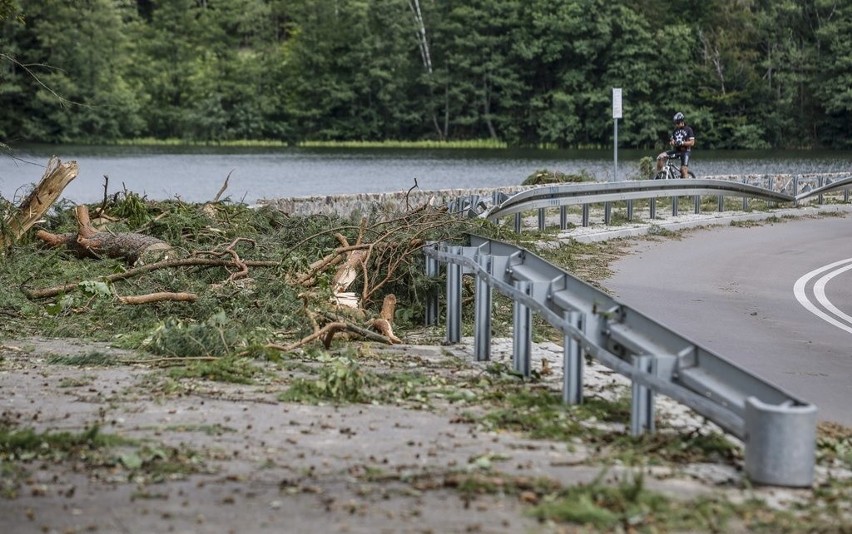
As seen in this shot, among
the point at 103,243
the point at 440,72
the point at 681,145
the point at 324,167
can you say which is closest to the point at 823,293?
the point at 103,243

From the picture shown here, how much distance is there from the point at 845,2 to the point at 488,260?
7334 cm

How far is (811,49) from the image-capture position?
7806 cm

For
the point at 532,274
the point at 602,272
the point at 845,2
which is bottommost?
the point at 602,272

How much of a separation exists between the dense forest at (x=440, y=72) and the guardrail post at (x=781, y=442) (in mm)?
70755

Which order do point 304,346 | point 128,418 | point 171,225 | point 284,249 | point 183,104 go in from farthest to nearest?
1. point 183,104
2. point 171,225
3. point 284,249
4. point 304,346
5. point 128,418

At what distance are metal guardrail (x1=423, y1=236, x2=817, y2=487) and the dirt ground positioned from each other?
21 centimetres

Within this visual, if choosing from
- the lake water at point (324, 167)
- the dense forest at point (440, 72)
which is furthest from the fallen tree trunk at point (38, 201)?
the dense forest at point (440, 72)

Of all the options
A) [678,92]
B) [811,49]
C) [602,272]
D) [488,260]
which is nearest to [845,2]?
[811,49]

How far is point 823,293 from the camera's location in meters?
16.2

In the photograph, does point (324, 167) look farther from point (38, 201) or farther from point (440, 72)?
point (38, 201)

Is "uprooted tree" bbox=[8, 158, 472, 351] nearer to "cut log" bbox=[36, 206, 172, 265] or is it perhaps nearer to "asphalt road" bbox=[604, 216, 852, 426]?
"cut log" bbox=[36, 206, 172, 265]

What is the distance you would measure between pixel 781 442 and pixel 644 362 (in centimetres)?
104

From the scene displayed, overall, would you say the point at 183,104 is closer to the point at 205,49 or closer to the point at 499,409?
the point at 205,49

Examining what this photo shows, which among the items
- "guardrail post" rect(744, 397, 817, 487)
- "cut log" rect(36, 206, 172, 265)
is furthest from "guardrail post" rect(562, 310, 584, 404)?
"cut log" rect(36, 206, 172, 265)
